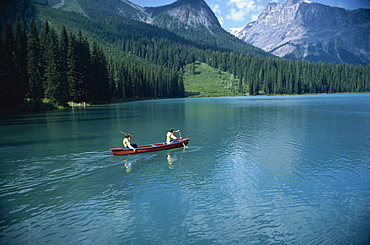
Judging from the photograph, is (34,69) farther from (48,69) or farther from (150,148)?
(150,148)

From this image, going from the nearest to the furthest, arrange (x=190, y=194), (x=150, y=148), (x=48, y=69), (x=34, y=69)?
(x=190, y=194), (x=150, y=148), (x=34, y=69), (x=48, y=69)

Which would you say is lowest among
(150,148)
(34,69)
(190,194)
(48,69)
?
(190,194)

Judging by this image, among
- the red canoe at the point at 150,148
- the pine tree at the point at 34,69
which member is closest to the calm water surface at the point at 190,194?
the red canoe at the point at 150,148

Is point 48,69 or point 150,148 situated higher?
point 48,69

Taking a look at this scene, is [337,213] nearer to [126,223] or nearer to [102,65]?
[126,223]

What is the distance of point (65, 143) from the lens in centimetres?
3453

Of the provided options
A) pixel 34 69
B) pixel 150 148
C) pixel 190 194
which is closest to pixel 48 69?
pixel 34 69

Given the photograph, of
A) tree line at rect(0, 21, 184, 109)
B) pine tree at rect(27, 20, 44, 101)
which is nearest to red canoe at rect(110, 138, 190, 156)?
tree line at rect(0, 21, 184, 109)

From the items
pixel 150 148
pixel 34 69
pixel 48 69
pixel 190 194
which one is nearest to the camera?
pixel 190 194

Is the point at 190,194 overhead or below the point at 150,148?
below

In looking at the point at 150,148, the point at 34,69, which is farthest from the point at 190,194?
the point at 34,69

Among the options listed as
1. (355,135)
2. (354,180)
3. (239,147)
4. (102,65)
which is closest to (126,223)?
(354,180)

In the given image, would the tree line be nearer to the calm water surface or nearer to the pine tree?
the pine tree

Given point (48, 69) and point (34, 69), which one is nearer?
point (34, 69)
